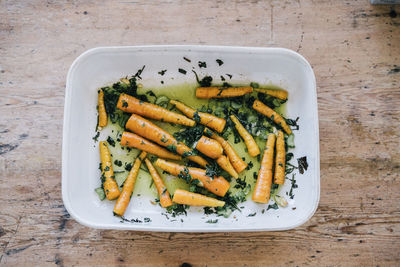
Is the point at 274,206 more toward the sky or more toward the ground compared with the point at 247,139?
more toward the ground

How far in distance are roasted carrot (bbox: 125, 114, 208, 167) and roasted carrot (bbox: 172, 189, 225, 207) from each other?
0.17 metres

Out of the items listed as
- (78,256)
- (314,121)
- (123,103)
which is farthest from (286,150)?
(78,256)

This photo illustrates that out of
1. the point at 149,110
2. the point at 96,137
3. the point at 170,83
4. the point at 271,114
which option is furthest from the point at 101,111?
the point at 271,114

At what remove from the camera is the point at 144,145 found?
5.21ft

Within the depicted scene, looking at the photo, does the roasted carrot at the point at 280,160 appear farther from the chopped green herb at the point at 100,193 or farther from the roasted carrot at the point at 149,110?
the chopped green herb at the point at 100,193

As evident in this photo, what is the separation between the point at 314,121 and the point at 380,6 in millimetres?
800

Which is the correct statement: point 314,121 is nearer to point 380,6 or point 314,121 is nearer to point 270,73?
point 270,73

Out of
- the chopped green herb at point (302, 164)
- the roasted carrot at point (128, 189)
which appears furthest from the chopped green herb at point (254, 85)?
the roasted carrot at point (128, 189)

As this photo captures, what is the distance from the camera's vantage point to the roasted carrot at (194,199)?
1.53m

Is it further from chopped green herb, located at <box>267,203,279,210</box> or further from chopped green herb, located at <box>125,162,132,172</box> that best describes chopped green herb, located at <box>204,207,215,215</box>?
chopped green herb, located at <box>125,162,132,172</box>

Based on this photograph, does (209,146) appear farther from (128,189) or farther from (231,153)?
(128,189)

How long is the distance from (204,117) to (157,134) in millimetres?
262

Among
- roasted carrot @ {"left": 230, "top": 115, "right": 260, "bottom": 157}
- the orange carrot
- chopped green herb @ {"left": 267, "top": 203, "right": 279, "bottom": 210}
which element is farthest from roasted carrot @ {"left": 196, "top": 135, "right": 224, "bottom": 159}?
chopped green herb @ {"left": 267, "top": 203, "right": 279, "bottom": 210}

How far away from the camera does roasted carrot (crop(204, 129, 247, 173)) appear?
156cm
